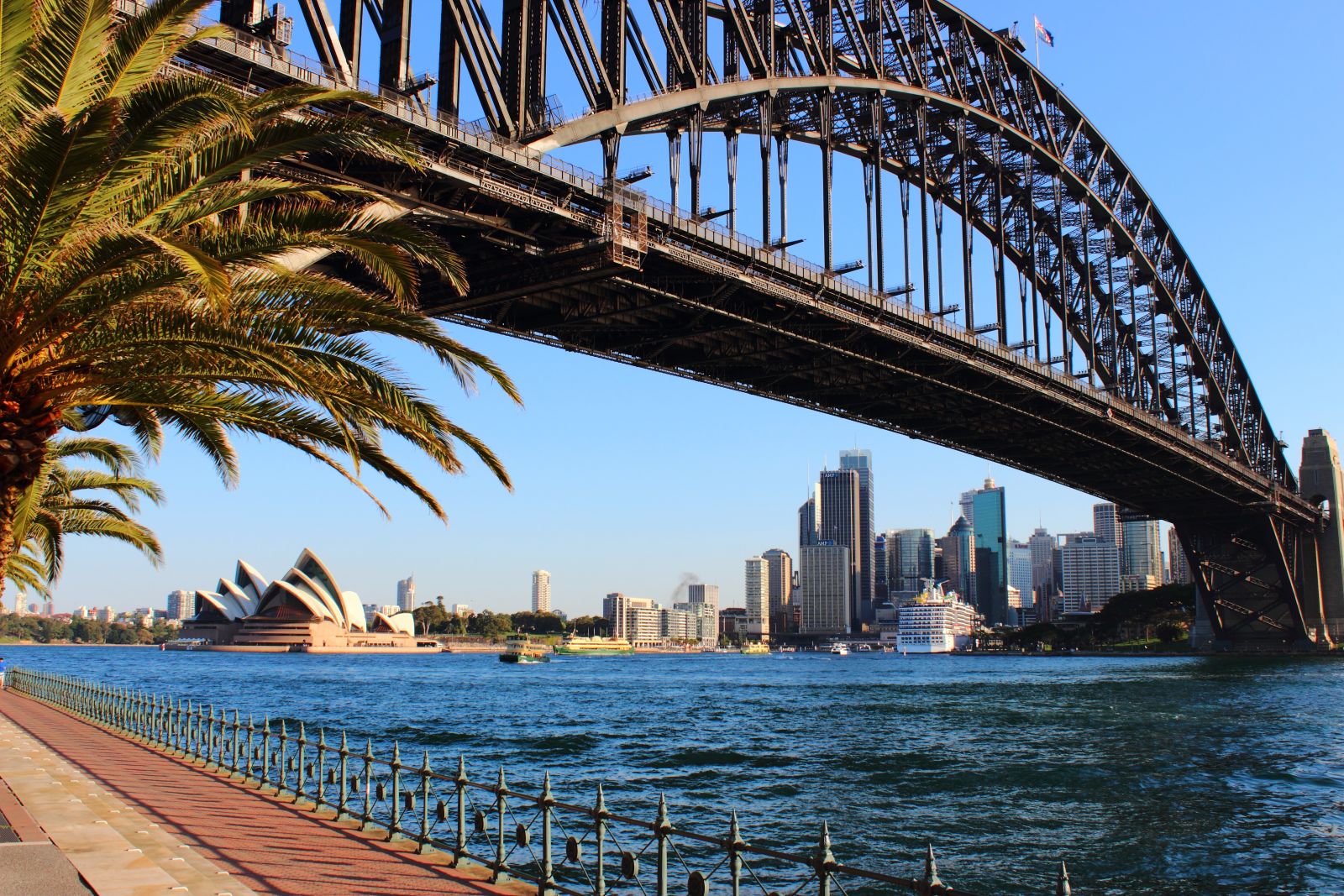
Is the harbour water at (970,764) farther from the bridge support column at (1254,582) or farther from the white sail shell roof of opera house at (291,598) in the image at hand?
the white sail shell roof of opera house at (291,598)

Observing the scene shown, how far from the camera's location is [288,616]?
148 m

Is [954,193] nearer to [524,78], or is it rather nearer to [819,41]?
[819,41]

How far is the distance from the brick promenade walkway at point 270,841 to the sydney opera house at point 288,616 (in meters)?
132

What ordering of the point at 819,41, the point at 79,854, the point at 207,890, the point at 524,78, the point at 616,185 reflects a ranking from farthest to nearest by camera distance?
the point at 819,41
the point at 616,185
the point at 524,78
the point at 79,854
the point at 207,890

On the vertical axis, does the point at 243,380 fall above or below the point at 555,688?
above

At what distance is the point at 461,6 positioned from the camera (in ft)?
78.2

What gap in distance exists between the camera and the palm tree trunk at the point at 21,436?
28.3 ft

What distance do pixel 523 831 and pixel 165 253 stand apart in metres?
6.00

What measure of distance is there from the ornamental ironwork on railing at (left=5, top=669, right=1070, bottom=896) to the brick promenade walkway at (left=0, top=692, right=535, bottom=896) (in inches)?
12.7

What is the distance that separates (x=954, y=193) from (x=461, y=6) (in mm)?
40823

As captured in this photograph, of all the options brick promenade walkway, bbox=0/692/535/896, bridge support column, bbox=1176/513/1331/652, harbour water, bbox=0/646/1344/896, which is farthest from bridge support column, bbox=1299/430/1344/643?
brick promenade walkway, bbox=0/692/535/896

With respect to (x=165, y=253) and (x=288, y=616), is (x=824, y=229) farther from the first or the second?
(x=288, y=616)

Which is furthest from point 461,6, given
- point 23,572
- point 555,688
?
point 555,688

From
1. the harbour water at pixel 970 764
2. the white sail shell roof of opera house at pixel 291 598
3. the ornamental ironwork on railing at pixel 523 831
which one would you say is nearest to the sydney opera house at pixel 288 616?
the white sail shell roof of opera house at pixel 291 598
